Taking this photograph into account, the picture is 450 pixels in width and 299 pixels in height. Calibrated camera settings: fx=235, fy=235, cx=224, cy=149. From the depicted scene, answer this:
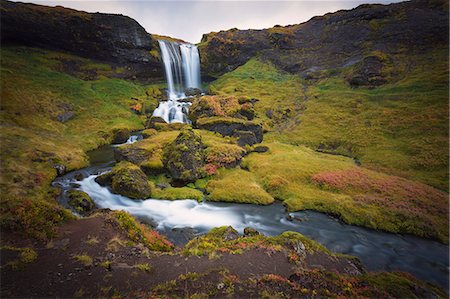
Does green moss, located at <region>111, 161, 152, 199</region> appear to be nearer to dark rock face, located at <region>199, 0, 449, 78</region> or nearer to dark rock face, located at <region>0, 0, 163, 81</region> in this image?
dark rock face, located at <region>0, 0, 163, 81</region>

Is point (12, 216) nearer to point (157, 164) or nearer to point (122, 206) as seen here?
point (122, 206)

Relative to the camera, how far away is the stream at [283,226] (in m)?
15.4

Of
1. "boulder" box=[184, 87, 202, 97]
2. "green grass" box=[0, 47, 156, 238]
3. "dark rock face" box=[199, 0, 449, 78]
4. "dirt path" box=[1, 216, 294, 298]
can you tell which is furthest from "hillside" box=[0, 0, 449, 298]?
"boulder" box=[184, 87, 202, 97]

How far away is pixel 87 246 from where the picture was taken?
1115 cm

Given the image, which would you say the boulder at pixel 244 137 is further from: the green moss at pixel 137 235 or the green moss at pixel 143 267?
the green moss at pixel 143 267

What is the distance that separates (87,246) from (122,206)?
379 inches

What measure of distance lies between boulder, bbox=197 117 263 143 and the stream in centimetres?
1774

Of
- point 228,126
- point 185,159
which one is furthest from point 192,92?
point 185,159

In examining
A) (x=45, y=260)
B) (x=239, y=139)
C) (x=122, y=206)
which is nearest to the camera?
(x=45, y=260)

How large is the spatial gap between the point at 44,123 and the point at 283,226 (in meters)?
39.2

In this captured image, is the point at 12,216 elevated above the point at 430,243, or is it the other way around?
the point at 12,216

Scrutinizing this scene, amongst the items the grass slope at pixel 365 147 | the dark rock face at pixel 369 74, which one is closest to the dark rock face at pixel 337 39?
the dark rock face at pixel 369 74

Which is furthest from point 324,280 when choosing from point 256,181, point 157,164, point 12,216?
point 157,164

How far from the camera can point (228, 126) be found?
3844cm
